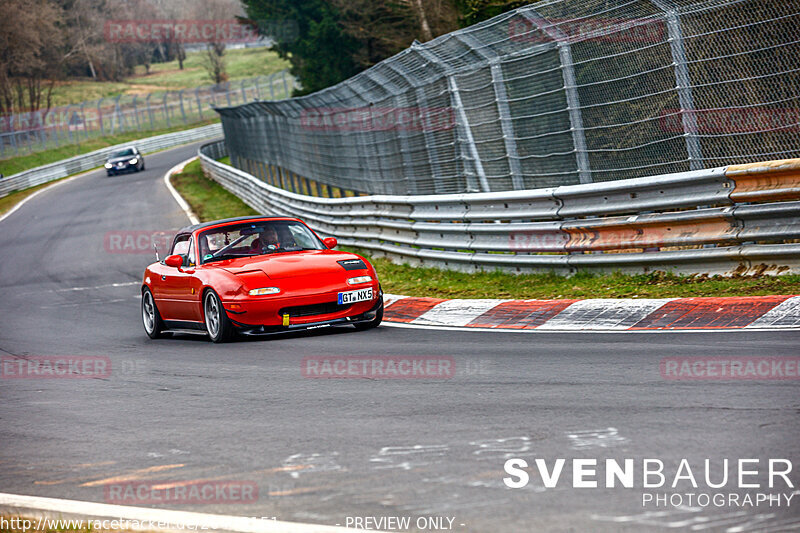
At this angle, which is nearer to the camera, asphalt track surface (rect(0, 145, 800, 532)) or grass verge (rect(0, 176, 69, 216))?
asphalt track surface (rect(0, 145, 800, 532))

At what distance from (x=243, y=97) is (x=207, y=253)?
230 feet

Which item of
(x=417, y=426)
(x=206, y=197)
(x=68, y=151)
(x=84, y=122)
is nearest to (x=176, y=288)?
(x=417, y=426)

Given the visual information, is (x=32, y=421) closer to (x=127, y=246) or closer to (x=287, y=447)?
(x=287, y=447)

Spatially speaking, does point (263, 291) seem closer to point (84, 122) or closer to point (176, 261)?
point (176, 261)

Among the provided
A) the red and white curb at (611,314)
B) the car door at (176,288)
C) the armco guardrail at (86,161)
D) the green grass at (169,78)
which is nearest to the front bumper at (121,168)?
the armco guardrail at (86,161)

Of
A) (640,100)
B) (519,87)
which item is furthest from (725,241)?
(519,87)

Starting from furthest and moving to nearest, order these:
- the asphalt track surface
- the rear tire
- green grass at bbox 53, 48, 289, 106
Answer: green grass at bbox 53, 48, 289, 106, the rear tire, the asphalt track surface

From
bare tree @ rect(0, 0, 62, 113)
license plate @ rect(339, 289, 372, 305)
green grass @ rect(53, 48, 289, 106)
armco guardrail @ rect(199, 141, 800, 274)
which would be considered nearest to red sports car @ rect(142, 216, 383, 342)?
license plate @ rect(339, 289, 372, 305)

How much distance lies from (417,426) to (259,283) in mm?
4936

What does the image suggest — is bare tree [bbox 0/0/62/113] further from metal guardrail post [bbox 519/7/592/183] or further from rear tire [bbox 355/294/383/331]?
rear tire [bbox 355/294/383/331]

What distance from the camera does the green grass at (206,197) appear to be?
28578 millimetres

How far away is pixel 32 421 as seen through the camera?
7.07 metres

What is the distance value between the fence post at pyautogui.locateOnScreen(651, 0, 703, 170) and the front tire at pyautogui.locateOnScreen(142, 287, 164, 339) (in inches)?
246

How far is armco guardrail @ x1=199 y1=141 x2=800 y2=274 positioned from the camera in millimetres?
9375
